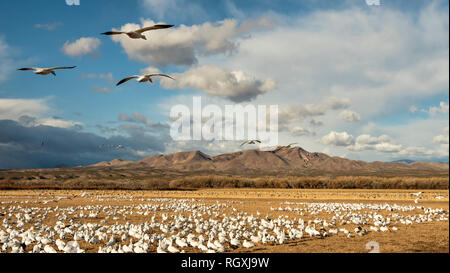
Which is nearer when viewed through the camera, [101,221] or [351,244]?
[351,244]

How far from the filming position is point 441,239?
15.1 metres
